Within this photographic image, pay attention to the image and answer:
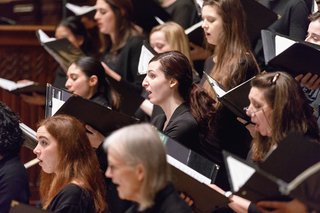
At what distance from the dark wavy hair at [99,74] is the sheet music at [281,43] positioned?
1.26 meters

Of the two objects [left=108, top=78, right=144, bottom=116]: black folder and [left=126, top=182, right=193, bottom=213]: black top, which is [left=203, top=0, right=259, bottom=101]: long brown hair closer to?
[left=108, top=78, right=144, bottom=116]: black folder

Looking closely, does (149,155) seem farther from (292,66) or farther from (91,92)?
(91,92)

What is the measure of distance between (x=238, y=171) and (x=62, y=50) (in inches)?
88.7

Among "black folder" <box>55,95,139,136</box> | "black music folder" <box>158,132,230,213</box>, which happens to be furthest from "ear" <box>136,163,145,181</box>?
"black folder" <box>55,95,139,136</box>

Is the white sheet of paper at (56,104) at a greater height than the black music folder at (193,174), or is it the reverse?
the black music folder at (193,174)

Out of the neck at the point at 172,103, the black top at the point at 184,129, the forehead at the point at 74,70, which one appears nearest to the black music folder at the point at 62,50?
the forehead at the point at 74,70

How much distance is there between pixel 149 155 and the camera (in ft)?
4.58

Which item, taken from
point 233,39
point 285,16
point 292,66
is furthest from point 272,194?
point 285,16

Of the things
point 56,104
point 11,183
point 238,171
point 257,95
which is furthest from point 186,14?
point 238,171

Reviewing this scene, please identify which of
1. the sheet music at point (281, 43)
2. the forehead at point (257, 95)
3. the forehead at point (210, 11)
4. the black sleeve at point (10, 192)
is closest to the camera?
the forehead at point (257, 95)

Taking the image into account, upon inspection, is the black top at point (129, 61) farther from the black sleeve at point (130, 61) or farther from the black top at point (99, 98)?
the black top at point (99, 98)

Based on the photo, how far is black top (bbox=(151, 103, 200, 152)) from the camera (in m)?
2.26

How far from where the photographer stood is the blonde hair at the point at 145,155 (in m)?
1.40

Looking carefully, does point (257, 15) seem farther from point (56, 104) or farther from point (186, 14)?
point (56, 104)
